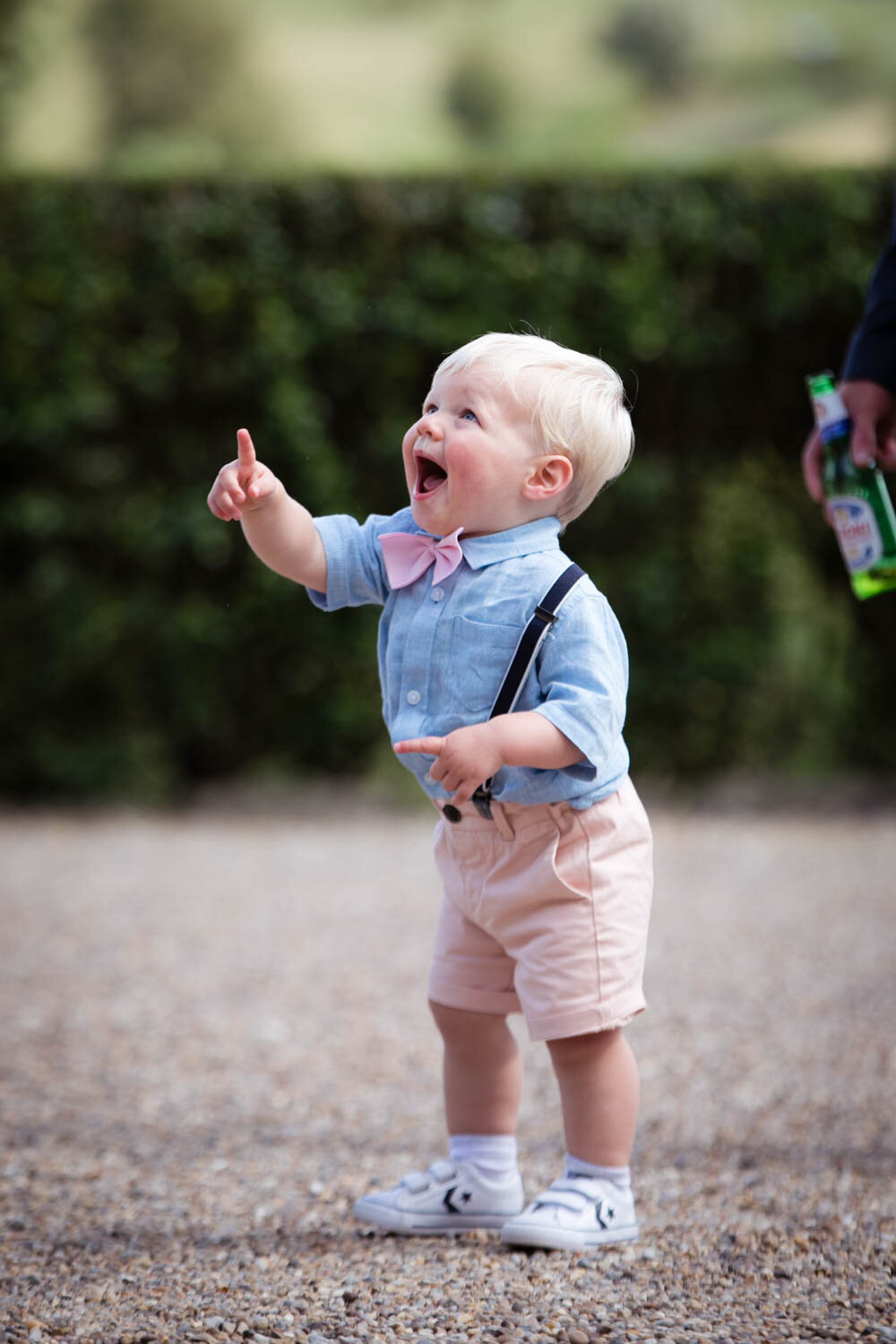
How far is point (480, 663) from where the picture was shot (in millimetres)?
1948

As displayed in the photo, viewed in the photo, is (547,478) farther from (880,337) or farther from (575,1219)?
(575,1219)

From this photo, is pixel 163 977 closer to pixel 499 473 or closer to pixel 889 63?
pixel 499 473

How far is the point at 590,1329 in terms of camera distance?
1.77m

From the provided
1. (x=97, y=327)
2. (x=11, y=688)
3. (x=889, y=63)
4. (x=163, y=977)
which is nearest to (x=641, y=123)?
(x=889, y=63)

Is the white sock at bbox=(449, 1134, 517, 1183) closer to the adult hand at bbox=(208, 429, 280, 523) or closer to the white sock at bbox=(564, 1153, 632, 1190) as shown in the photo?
the white sock at bbox=(564, 1153, 632, 1190)

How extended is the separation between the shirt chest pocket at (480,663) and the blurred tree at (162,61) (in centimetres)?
1167

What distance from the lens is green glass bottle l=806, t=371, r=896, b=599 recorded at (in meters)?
2.39

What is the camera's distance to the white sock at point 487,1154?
2.26 meters

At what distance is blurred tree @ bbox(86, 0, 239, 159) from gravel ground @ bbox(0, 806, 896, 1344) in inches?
340

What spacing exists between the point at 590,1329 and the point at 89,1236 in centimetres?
92

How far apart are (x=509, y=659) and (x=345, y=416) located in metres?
4.73

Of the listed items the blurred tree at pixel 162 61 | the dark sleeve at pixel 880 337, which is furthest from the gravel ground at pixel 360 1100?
the blurred tree at pixel 162 61

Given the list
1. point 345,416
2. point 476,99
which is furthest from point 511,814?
point 476,99

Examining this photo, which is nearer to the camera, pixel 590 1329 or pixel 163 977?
pixel 590 1329
